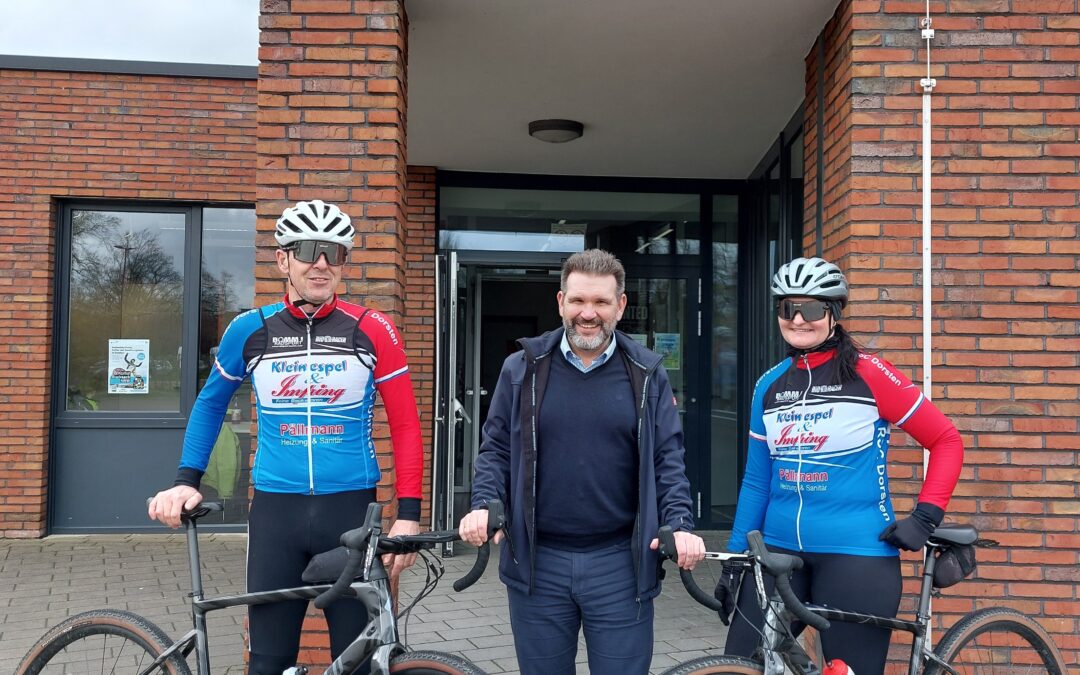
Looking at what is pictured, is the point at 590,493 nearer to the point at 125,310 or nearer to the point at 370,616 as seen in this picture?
the point at 370,616

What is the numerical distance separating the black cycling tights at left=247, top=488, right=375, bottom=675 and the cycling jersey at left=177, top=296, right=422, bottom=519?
0.05 meters

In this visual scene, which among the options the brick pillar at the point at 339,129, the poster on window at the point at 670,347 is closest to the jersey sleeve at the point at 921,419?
the brick pillar at the point at 339,129

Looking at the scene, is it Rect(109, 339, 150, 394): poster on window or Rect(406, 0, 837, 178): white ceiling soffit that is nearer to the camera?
Rect(406, 0, 837, 178): white ceiling soffit

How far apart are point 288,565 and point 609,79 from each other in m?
3.73

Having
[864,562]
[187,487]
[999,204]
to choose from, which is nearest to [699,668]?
[864,562]

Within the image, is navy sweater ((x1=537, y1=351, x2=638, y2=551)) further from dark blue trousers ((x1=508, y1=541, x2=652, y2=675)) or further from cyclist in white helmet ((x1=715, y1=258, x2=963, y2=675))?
cyclist in white helmet ((x1=715, y1=258, x2=963, y2=675))

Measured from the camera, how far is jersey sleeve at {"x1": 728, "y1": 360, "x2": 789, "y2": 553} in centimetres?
274

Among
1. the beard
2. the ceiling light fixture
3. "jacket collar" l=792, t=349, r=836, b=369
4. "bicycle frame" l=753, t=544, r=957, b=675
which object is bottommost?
"bicycle frame" l=753, t=544, r=957, b=675

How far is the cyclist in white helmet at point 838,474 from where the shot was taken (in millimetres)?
2510

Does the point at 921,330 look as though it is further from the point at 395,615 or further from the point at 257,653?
the point at 257,653

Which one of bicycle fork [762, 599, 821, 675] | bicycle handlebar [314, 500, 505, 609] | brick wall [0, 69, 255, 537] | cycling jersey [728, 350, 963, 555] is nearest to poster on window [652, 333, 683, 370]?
brick wall [0, 69, 255, 537]

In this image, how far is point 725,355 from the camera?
7488 mm

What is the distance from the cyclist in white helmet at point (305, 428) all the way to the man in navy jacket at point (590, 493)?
16.7 inches

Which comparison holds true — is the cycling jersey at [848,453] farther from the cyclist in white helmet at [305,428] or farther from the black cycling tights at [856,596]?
the cyclist in white helmet at [305,428]
